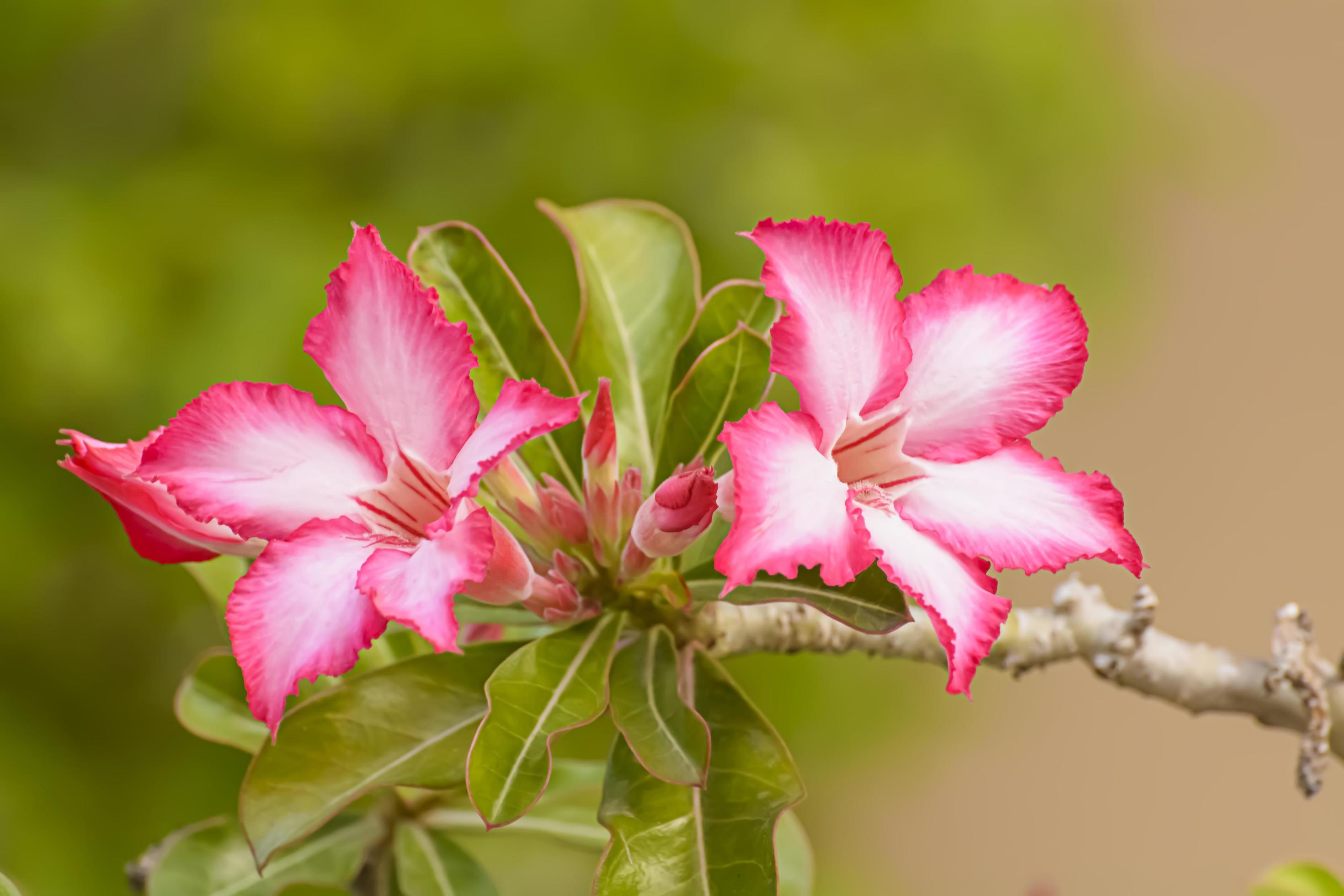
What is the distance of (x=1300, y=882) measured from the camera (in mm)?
764

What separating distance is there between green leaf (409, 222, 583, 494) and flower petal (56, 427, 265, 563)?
19 cm

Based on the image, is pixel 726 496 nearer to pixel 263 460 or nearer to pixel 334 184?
pixel 263 460

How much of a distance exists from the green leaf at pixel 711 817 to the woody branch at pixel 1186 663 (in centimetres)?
13

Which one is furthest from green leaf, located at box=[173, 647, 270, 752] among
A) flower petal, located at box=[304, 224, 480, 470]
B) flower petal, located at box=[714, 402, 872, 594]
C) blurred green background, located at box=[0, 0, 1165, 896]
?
blurred green background, located at box=[0, 0, 1165, 896]

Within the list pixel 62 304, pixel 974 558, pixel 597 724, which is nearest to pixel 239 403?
pixel 974 558

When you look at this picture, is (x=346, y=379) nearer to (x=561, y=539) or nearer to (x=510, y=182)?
(x=561, y=539)

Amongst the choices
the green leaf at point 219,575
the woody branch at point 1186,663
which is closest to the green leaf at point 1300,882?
the woody branch at point 1186,663

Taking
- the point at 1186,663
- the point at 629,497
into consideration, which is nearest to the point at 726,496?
the point at 629,497

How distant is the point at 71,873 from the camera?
77.7 inches

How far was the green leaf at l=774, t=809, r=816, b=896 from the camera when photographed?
32.9 inches

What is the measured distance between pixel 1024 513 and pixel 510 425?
227 millimetres

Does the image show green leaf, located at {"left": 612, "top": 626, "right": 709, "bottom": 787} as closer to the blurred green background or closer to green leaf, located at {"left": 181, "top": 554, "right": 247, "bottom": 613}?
green leaf, located at {"left": 181, "top": 554, "right": 247, "bottom": 613}

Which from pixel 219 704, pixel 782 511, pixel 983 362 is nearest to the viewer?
pixel 782 511

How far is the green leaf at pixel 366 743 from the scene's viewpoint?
57cm
